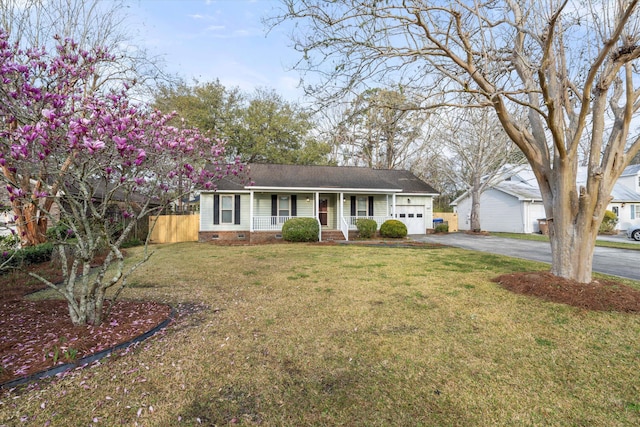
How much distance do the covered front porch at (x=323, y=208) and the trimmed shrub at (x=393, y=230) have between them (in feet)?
2.82

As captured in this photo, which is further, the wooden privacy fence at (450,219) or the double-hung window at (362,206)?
the wooden privacy fence at (450,219)

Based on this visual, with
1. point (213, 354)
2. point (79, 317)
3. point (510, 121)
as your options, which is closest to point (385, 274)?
point (510, 121)

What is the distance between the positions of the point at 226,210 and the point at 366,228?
7.65 metres

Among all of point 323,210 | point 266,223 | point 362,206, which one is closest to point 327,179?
point 323,210

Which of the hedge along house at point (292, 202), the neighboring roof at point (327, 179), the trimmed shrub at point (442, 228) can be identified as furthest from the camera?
the trimmed shrub at point (442, 228)

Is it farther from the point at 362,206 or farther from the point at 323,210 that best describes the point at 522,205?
the point at 323,210

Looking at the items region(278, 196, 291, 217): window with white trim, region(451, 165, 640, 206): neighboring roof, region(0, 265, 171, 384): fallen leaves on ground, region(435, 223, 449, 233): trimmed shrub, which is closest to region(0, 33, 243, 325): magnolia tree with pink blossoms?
Answer: region(0, 265, 171, 384): fallen leaves on ground

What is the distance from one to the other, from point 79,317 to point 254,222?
1183 cm

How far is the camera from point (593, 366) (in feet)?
9.70

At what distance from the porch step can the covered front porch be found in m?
0.22

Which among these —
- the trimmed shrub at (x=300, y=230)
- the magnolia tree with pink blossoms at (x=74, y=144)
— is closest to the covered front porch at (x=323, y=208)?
the trimmed shrub at (x=300, y=230)

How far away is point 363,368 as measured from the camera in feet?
9.59

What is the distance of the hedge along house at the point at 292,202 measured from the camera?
610 inches

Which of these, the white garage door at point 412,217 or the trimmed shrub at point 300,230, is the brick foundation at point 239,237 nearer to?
the trimmed shrub at point 300,230
